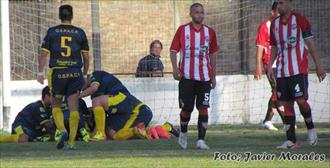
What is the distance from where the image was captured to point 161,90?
1756 centimetres

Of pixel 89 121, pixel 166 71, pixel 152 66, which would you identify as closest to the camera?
pixel 89 121

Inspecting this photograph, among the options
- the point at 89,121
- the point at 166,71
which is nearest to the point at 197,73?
the point at 89,121

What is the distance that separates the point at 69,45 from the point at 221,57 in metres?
7.45

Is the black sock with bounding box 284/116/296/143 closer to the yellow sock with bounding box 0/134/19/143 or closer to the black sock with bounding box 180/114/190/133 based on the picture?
the black sock with bounding box 180/114/190/133

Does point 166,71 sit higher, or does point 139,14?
point 139,14

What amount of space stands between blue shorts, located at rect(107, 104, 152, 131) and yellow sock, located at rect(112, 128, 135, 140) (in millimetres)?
76

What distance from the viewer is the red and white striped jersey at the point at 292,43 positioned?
11.0 meters

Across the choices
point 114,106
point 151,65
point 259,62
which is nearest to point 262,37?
point 259,62

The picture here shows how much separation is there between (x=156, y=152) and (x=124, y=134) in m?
2.84

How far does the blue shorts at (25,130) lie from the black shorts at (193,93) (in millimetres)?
3137

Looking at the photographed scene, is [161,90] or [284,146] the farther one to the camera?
[161,90]

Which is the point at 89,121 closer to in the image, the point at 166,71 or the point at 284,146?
the point at 284,146

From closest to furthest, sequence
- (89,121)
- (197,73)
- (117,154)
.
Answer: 1. (117,154)
2. (197,73)
3. (89,121)

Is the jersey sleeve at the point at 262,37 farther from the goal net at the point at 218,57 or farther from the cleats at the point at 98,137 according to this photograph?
the cleats at the point at 98,137
